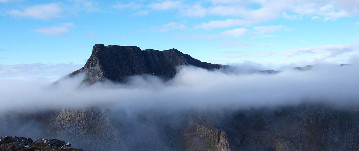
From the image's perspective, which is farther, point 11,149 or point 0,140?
point 0,140

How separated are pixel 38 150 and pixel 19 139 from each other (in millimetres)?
31793

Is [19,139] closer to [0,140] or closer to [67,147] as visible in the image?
[0,140]

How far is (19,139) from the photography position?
150000 millimetres

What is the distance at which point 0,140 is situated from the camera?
147m

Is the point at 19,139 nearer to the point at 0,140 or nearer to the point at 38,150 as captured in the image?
the point at 0,140

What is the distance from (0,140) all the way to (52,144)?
931 inches

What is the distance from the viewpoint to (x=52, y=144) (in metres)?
149

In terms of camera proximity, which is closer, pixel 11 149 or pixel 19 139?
pixel 11 149

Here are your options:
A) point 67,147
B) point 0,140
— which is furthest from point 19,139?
point 67,147

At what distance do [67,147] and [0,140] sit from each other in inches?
1299

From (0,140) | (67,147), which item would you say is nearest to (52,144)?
(67,147)

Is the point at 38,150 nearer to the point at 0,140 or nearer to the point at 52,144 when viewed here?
the point at 52,144

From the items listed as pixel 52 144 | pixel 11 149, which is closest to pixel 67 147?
pixel 52 144

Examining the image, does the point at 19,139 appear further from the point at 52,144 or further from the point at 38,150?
the point at 38,150
